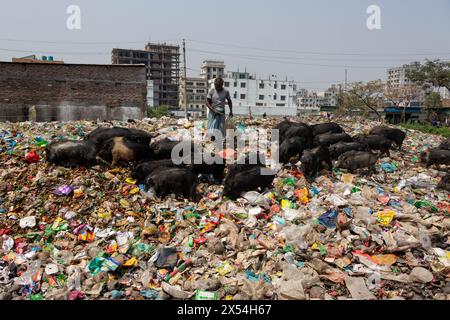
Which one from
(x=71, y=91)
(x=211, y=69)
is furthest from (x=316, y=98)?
(x=71, y=91)

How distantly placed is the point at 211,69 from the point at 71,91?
5797cm

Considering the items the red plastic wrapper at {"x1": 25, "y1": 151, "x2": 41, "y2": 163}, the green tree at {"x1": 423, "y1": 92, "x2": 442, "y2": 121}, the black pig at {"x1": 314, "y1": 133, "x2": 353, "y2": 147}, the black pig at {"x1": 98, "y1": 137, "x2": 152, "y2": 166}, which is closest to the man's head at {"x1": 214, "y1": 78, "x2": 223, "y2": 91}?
the black pig at {"x1": 98, "y1": 137, "x2": 152, "y2": 166}

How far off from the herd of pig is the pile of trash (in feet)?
0.67

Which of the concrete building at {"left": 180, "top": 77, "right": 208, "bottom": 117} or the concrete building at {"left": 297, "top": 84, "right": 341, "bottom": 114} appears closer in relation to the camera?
the concrete building at {"left": 180, "top": 77, "right": 208, "bottom": 117}

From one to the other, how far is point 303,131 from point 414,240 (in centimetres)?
387

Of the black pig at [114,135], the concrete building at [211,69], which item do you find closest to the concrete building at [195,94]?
the concrete building at [211,69]

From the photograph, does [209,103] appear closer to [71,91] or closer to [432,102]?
[71,91]

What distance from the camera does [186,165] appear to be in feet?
20.7

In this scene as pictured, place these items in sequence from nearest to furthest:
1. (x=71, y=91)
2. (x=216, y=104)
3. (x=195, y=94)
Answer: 1. (x=216, y=104)
2. (x=71, y=91)
3. (x=195, y=94)

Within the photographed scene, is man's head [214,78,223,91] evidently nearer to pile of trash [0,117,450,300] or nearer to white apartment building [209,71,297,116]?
pile of trash [0,117,450,300]

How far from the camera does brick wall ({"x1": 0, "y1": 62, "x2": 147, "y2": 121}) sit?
1772 cm

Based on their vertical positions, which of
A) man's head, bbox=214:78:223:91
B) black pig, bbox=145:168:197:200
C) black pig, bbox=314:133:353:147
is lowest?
black pig, bbox=145:168:197:200

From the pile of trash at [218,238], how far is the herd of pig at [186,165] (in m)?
0.21

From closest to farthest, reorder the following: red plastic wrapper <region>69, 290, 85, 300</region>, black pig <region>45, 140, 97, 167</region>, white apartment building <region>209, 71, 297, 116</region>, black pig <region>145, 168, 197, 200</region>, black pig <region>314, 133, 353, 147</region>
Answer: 1. red plastic wrapper <region>69, 290, 85, 300</region>
2. black pig <region>145, 168, 197, 200</region>
3. black pig <region>45, 140, 97, 167</region>
4. black pig <region>314, 133, 353, 147</region>
5. white apartment building <region>209, 71, 297, 116</region>
